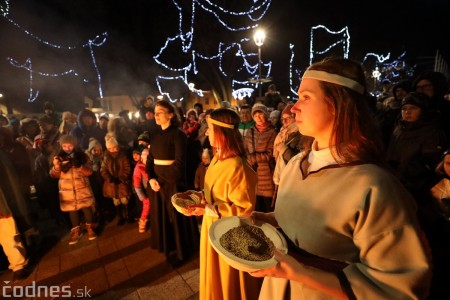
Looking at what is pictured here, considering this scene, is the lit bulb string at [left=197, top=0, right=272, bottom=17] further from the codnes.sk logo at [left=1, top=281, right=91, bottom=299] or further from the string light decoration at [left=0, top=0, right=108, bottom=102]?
the codnes.sk logo at [left=1, top=281, right=91, bottom=299]

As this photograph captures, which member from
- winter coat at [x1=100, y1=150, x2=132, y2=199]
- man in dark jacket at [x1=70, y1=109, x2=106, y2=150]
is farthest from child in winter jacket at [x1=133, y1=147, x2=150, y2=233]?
man in dark jacket at [x1=70, y1=109, x2=106, y2=150]

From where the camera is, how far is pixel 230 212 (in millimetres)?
2445

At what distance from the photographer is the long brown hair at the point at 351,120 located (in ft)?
4.01

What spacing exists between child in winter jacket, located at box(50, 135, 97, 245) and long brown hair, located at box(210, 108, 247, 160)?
11.0ft

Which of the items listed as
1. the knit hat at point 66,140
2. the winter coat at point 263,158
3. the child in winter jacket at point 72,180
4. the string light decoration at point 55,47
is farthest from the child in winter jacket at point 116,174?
the string light decoration at point 55,47

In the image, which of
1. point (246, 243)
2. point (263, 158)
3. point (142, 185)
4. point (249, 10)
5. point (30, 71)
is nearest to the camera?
point (246, 243)

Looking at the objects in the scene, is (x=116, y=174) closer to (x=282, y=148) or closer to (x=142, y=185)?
(x=142, y=185)

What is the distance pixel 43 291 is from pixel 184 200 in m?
2.70

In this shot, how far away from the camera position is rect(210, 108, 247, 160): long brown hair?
2.61 m

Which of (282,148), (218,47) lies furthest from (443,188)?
(218,47)

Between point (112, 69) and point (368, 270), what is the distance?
2210cm

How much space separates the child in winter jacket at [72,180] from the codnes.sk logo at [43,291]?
110cm

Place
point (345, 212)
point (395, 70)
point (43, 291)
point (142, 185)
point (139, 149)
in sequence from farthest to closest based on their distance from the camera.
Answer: point (395, 70)
point (139, 149)
point (142, 185)
point (43, 291)
point (345, 212)

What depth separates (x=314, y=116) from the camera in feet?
4.20
